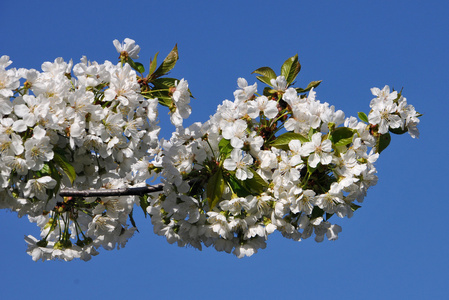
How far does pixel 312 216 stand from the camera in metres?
4.50

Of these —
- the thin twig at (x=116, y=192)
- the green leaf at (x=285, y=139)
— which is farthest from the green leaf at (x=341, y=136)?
the thin twig at (x=116, y=192)

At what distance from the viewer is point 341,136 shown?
427cm

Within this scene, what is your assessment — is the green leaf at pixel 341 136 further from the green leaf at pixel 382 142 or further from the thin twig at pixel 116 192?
the thin twig at pixel 116 192

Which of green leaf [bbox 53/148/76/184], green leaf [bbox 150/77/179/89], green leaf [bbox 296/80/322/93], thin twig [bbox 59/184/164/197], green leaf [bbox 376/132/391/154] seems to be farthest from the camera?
green leaf [bbox 296/80/322/93]

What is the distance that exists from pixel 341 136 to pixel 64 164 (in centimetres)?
199

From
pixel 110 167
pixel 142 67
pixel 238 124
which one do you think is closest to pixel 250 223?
pixel 238 124

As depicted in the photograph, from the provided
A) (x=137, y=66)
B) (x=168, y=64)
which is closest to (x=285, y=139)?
(x=168, y=64)

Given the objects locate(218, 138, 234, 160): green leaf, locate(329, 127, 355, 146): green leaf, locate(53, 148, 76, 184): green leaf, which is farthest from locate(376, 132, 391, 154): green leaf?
locate(53, 148, 76, 184): green leaf

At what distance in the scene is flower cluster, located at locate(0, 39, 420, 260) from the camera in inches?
145

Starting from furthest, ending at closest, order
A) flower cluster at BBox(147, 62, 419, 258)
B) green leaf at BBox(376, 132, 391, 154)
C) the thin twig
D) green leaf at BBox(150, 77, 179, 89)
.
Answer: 1. the thin twig
2. green leaf at BBox(376, 132, 391, 154)
3. green leaf at BBox(150, 77, 179, 89)
4. flower cluster at BBox(147, 62, 419, 258)

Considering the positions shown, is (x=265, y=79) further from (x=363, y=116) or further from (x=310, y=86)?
(x=363, y=116)

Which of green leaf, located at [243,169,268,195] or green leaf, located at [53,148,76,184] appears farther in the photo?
green leaf, located at [243,169,268,195]

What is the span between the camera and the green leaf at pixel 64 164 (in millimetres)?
3734

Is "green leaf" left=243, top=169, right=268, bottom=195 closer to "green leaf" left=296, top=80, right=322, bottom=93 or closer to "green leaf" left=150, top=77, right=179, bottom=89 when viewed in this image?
A: "green leaf" left=150, top=77, right=179, bottom=89
